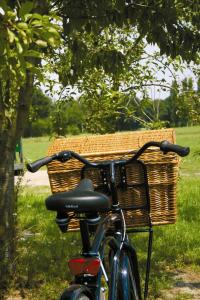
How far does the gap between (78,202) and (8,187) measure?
9.02ft

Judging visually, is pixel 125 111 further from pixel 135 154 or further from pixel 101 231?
pixel 101 231

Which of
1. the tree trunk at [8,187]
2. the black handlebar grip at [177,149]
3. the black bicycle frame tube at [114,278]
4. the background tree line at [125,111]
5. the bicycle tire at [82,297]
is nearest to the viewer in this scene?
the bicycle tire at [82,297]

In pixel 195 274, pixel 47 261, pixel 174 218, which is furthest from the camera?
pixel 47 261

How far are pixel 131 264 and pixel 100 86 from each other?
525cm

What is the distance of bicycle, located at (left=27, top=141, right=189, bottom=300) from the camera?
7.17ft

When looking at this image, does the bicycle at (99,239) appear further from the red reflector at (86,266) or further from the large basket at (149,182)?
the large basket at (149,182)

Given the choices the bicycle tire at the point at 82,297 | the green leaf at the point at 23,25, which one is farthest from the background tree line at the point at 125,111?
the bicycle tire at the point at 82,297

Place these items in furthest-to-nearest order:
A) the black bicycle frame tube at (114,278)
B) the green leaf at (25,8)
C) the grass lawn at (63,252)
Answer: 1. the grass lawn at (63,252)
2. the black bicycle frame tube at (114,278)
3. the green leaf at (25,8)

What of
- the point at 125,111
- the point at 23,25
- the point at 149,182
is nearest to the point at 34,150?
the point at 125,111

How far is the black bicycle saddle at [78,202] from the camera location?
7.11ft

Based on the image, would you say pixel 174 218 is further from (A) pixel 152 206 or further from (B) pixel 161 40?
(B) pixel 161 40

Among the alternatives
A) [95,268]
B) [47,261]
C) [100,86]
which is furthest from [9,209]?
[100,86]

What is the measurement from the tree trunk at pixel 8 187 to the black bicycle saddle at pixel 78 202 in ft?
8.64

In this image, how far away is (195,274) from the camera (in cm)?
540
